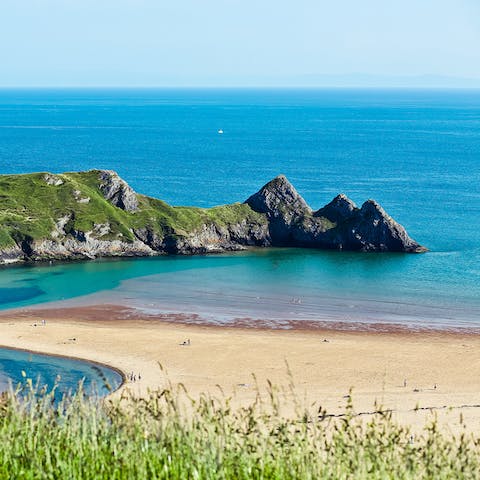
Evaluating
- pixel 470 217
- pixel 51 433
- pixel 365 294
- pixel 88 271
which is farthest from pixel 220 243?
pixel 51 433

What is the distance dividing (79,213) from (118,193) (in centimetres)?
745

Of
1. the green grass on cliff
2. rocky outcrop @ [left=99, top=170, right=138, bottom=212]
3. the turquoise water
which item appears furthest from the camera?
rocky outcrop @ [left=99, top=170, right=138, bottom=212]

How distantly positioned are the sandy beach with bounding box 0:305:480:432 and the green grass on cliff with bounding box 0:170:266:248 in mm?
20102

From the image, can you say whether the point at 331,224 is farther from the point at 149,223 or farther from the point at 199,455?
the point at 199,455

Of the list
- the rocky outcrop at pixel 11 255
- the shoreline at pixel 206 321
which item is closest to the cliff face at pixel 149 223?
the rocky outcrop at pixel 11 255

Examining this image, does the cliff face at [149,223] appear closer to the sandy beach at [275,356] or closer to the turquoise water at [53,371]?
the sandy beach at [275,356]

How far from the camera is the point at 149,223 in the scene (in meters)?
97.8

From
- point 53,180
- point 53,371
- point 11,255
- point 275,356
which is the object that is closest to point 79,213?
point 53,180

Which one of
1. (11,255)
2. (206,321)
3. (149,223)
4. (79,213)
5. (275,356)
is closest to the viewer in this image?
(275,356)

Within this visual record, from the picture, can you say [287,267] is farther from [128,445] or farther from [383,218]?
[128,445]

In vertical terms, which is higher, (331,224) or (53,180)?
(53,180)

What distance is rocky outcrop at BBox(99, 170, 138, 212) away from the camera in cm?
10038

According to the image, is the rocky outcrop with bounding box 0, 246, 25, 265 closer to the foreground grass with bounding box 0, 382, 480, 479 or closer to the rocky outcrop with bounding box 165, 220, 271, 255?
the rocky outcrop with bounding box 165, 220, 271, 255

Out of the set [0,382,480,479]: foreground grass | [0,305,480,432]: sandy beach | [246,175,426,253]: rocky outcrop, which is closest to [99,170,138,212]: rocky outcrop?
[246,175,426,253]: rocky outcrop
